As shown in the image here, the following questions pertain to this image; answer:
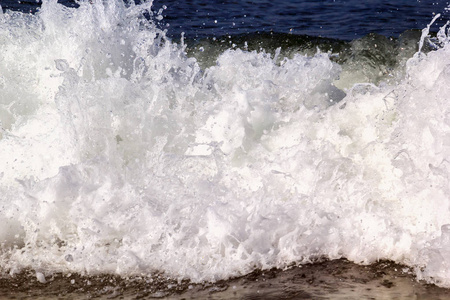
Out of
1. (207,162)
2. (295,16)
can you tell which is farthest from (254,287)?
(295,16)

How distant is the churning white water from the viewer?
148 inches

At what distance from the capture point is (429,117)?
14.2 feet

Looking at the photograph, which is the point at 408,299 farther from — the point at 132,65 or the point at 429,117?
the point at 132,65

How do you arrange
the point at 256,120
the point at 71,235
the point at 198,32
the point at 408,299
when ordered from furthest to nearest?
the point at 198,32, the point at 256,120, the point at 71,235, the point at 408,299

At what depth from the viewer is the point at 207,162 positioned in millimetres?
4391

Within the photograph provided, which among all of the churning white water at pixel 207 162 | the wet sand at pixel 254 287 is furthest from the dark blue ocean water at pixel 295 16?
the wet sand at pixel 254 287

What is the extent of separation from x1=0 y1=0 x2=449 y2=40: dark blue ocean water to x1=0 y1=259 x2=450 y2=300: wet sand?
4845mm

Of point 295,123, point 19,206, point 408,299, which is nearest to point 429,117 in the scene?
point 295,123

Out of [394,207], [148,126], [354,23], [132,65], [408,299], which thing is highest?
[354,23]

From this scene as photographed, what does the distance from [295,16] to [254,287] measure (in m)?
6.15

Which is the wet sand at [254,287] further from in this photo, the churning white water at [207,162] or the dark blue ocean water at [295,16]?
the dark blue ocean water at [295,16]

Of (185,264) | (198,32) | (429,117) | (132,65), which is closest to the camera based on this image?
(185,264)

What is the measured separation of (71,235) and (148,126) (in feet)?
4.02

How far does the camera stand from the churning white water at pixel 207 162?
12.4 ft
